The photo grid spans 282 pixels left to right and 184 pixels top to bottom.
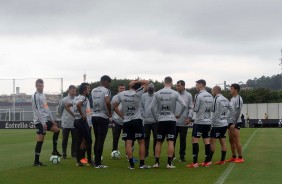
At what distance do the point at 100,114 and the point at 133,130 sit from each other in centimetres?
103

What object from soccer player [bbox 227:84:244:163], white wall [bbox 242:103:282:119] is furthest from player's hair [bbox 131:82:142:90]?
white wall [bbox 242:103:282:119]

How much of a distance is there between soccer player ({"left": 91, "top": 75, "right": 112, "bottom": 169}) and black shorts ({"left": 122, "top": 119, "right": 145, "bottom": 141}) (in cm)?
67

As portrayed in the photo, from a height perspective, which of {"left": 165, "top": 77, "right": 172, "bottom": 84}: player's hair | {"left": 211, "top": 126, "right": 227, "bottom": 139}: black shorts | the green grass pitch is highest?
{"left": 165, "top": 77, "right": 172, "bottom": 84}: player's hair

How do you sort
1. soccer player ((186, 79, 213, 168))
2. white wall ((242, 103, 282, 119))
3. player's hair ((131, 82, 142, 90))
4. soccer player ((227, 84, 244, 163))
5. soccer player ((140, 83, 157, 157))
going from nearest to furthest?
1. player's hair ((131, 82, 142, 90))
2. soccer player ((186, 79, 213, 168))
3. soccer player ((227, 84, 244, 163))
4. soccer player ((140, 83, 157, 157))
5. white wall ((242, 103, 282, 119))

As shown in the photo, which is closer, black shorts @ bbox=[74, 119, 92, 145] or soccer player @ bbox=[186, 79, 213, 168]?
soccer player @ bbox=[186, 79, 213, 168]

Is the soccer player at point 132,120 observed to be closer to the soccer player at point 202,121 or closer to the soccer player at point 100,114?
the soccer player at point 100,114

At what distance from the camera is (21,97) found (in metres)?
55.1

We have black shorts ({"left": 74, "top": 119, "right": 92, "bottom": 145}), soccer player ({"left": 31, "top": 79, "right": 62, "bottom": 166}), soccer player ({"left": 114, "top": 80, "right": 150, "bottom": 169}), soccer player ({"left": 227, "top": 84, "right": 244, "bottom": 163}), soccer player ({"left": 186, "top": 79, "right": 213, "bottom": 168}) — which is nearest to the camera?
soccer player ({"left": 114, "top": 80, "right": 150, "bottom": 169})

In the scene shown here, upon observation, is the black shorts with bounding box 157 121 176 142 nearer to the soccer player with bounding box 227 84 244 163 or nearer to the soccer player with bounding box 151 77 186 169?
the soccer player with bounding box 151 77 186 169

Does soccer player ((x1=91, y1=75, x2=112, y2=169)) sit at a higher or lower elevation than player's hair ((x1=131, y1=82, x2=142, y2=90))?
lower

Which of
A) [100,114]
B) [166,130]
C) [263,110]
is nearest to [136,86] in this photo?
[100,114]

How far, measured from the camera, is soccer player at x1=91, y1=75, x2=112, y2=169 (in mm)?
13555

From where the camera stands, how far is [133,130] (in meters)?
13.3

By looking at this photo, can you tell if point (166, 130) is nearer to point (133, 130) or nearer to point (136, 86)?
point (133, 130)
